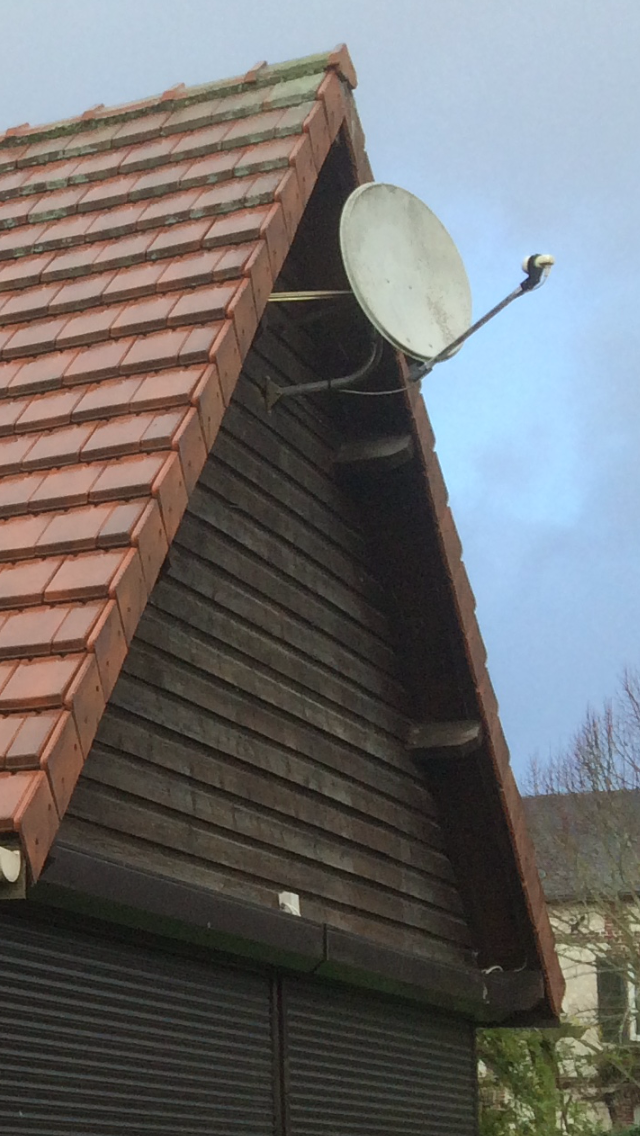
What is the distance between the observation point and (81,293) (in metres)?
5.13

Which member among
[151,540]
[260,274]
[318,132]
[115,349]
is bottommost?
[151,540]

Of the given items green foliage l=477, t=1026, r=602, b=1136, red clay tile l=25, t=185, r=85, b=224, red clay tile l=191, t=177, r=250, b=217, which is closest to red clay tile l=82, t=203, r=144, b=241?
red clay tile l=25, t=185, r=85, b=224

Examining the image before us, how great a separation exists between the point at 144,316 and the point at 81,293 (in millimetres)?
377

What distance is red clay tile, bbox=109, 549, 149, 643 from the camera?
392 cm

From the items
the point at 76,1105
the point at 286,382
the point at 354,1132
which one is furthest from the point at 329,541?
the point at 76,1105

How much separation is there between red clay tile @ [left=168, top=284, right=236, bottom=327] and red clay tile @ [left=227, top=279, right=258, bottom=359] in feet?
0.08

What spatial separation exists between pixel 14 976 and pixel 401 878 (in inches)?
125

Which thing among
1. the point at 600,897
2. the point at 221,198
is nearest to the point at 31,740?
the point at 221,198

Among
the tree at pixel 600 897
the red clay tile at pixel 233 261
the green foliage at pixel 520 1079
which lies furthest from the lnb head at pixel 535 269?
the tree at pixel 600 897

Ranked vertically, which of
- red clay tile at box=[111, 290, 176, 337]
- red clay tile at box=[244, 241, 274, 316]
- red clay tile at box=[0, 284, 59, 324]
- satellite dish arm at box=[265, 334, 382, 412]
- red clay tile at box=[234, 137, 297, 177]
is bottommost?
red clay tile at box=[111, 290, 176, 337]

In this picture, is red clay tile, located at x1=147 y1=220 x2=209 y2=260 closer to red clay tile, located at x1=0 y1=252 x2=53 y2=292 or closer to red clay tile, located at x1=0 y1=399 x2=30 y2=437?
red clay tile, located at x1=0 y1=252 x2=53 y2=292

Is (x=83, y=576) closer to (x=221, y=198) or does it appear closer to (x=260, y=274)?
(x=260, y=274)

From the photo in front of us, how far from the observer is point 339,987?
653 cm

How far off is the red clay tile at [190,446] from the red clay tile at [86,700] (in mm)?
784
